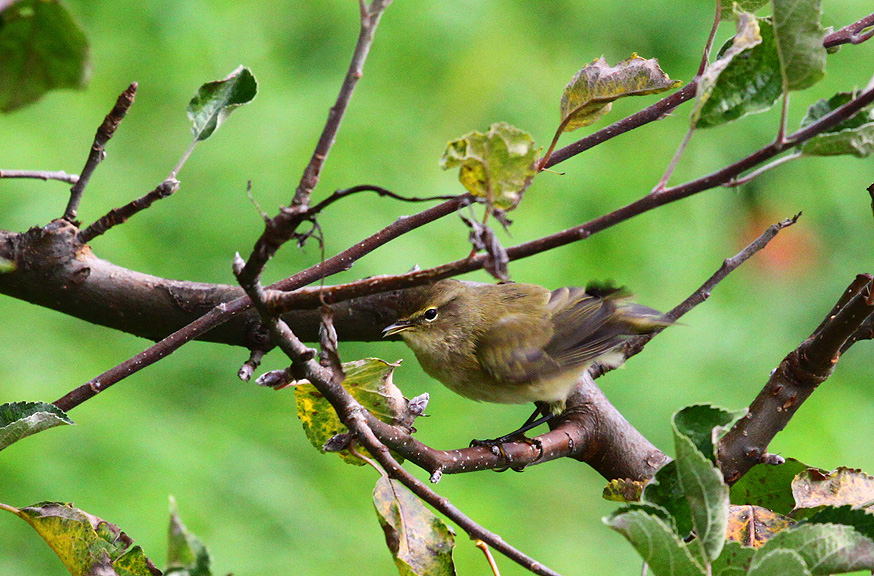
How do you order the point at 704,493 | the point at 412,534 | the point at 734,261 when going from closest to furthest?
the point at 704,493, the point at 412,534, the point at 734,261

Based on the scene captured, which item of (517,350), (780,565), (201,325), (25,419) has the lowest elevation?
(780,565)

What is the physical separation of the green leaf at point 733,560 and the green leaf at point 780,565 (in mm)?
41

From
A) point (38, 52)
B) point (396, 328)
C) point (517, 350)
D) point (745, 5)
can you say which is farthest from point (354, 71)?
point (517, 350)

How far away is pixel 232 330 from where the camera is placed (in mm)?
1306

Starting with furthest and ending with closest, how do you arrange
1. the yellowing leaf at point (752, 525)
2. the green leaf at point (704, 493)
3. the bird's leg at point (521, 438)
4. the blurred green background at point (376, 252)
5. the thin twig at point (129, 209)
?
1. the blurred green background at point (376, 252)
2. the bird's leg at point (521, 438)
3. the thin twig at point (129, 209)
4. the yellowing leaf at point (752, 525)
5. the green leaf at point (704, 493)

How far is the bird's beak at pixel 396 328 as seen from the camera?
163cm

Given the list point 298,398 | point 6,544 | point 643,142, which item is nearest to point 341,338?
point 298,398

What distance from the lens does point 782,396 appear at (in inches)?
44.8

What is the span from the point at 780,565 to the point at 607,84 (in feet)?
1.85

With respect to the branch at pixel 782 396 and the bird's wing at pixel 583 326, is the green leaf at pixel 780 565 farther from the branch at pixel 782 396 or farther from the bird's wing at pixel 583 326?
the bird's wing at pixel 583 326

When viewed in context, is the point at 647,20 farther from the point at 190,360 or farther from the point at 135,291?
the point at 135,291

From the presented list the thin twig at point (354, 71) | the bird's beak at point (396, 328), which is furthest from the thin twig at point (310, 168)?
the bird's beak at point (396, 328)

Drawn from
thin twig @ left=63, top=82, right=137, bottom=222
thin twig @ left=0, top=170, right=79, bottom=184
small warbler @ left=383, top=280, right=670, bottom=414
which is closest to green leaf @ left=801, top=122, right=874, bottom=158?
thin twig @ left=63, top=82, right=137, bottom=222

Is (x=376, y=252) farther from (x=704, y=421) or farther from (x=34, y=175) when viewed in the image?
(x=704, y=421)
